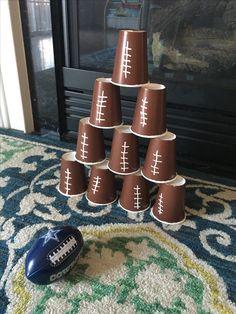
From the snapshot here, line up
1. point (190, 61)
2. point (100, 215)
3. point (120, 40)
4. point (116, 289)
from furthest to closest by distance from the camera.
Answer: point (190, 61), point (100, 215), point (120, 40), point (116, 289)

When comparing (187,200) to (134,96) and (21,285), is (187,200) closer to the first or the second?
(134,96)

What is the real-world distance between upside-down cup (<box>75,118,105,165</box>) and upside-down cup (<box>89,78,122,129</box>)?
A: 4cm

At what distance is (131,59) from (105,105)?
154 millimetres

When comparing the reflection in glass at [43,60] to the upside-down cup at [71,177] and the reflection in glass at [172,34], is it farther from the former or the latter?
the upside-down cup at [71,177]

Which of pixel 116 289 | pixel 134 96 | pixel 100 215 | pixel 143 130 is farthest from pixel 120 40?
pixel 116 289

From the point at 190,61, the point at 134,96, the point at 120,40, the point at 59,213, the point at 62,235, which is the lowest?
the point at 59,213

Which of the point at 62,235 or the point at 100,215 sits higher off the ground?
the point at 62,235

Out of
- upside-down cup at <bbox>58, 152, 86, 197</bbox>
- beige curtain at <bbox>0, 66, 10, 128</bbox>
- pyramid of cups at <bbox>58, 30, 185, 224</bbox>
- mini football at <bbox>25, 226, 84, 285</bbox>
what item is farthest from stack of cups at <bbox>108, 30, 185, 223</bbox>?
beige curtain at <bbox>0, 66, 10, 128</bbox>

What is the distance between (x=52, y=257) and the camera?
2.48 ft

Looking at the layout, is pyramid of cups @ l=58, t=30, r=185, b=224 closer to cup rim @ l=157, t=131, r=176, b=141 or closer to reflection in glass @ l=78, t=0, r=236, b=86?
cup rim @ l=157, t=131, r=176, b=141

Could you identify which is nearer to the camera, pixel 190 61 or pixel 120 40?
pixel 120 40

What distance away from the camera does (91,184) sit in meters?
1.09

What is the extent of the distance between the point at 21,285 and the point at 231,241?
61 centimetres

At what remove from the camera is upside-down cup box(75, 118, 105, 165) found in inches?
40.0
